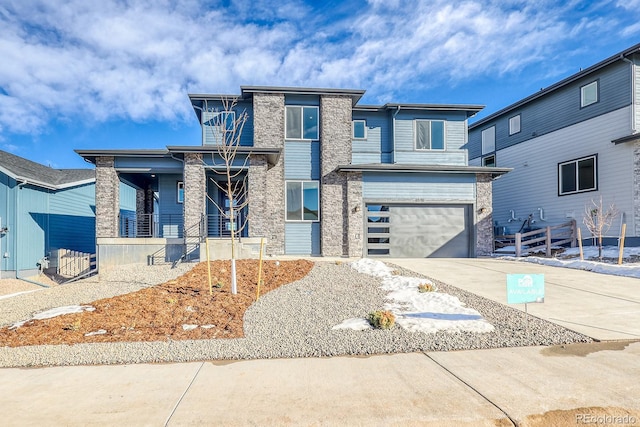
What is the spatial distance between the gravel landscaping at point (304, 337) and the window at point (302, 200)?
6.84 meters

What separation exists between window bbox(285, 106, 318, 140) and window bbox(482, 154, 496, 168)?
40.6 feet

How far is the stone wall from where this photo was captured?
13531mm

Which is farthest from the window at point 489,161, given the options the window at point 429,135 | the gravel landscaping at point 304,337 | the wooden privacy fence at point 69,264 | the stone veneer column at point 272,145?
the wooden privacy fence at point 69,264

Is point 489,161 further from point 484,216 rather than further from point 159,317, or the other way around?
point 159,317

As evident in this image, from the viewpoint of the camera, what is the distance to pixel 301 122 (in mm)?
14211

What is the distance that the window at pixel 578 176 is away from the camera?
14.5 m

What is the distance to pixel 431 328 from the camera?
485 centimetres

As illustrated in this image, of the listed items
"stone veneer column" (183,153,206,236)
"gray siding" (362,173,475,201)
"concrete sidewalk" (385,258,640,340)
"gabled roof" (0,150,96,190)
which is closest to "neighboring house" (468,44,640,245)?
"gray siding" (362,173,475,201)

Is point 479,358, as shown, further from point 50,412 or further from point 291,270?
point 291,270

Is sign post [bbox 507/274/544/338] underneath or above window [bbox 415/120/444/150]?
underneath

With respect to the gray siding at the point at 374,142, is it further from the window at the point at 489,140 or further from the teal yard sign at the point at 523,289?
the teal yard sign at the point at 523,289

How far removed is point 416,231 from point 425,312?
8.39m

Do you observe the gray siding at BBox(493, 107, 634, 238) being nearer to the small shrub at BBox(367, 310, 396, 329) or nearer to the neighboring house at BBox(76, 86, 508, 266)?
the neighboring house at BBox(76, 86, 508, 266)

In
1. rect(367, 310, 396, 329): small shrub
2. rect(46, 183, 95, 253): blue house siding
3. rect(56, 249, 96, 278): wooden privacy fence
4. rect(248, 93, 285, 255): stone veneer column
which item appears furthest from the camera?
rect(46, 183, 95, 253): blue house siding
